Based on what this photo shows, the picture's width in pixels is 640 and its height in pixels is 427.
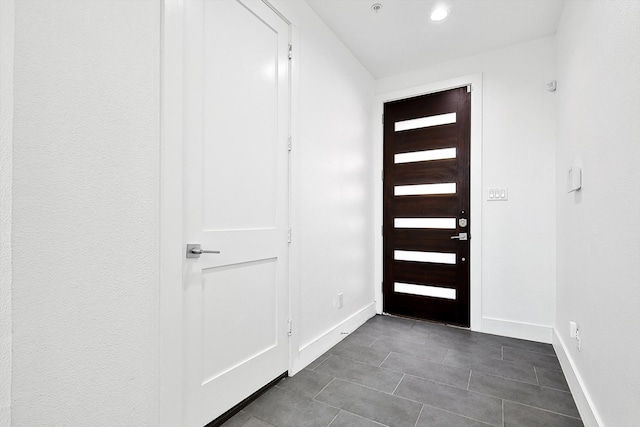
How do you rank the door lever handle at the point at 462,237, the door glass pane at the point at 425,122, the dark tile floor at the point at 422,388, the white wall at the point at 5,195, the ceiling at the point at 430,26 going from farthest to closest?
1. the door glass pane at the point at 425,122
2. the door lever handle at the point at 462,237
3. the ceiling at the point at 430,26
4. the dark tile floor at the point at 422,388
5. the white wall at the point at 5,195

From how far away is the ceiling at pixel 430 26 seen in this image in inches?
95.2

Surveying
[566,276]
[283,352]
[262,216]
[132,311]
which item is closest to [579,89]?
[566,276]

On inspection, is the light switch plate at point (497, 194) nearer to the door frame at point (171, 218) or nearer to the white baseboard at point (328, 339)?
the white baseboard at point (328, 339)

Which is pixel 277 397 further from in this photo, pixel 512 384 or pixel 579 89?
pixel 579 89

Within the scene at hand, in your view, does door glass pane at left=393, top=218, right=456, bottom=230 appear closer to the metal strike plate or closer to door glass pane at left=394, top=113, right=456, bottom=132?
door glass pane at left=394, top=113, right=456, bottom=132

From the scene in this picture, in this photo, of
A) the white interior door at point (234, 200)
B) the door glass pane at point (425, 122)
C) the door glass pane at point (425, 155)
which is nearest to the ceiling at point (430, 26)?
the door glass pane at point (425, 122)

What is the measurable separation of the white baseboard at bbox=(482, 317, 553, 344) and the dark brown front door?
8.0 inches

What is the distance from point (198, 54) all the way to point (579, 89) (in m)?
2.20

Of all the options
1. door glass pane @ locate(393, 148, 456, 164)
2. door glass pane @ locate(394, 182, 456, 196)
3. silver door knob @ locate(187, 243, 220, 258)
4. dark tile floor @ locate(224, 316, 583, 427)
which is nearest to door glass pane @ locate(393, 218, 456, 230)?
door glass pane @ locate(394, 182, 456, 196)

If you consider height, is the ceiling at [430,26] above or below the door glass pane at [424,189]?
above

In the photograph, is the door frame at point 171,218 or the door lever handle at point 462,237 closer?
the door frame at point 171,218

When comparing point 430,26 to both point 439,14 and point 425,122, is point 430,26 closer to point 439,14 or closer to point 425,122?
point 439,14

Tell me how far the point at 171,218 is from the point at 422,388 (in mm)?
1832

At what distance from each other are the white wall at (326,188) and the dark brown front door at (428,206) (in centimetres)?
30
